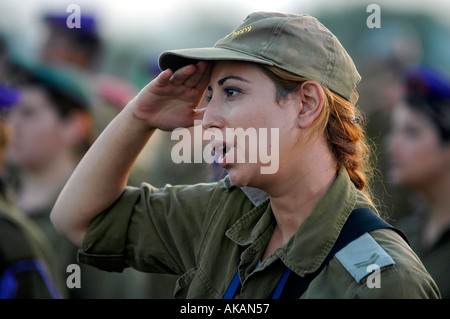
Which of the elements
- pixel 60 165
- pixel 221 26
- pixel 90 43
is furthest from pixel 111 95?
pixel 221 26

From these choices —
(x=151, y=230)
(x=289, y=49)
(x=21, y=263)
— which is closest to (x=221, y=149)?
(x=289, y=49)

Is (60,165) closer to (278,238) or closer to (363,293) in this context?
(278,238)

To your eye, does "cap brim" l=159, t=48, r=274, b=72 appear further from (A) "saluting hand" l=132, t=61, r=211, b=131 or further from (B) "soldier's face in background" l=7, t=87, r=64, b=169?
(B) "soldier's face in background" l=7, t=87, r=64, b=169

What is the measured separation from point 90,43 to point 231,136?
6.02 meters

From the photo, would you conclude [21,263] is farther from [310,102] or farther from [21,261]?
[310,102]

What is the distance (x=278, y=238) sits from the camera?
2730 mm

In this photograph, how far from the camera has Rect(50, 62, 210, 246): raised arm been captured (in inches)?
117

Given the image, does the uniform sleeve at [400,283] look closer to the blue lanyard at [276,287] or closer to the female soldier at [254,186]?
the female soldier at [254,186]

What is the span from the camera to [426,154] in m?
5.23

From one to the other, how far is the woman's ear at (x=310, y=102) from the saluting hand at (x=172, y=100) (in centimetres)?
50

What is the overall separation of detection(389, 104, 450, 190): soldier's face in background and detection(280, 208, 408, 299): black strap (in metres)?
2.89

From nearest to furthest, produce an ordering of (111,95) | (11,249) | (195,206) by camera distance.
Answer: (195,206)
(11,249)
(111,95)

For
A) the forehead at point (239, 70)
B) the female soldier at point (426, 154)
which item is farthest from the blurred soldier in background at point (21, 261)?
the female soldier at point (426, 154)

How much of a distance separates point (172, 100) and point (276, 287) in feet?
3.37
